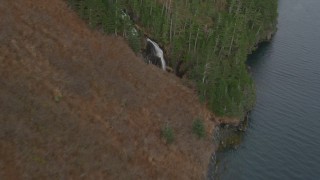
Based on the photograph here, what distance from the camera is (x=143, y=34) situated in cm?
8850

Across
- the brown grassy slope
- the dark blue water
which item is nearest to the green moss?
the brown grassy slope

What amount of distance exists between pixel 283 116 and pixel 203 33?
2480cm

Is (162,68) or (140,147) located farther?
(162,68)

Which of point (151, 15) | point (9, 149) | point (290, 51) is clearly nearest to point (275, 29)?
point (290, 51)

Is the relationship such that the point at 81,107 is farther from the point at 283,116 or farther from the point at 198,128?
the point at 283,116

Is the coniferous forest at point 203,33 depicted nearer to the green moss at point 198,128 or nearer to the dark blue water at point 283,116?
the dark blue water at point 283,116

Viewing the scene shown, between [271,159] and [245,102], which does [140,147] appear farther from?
[245,102]

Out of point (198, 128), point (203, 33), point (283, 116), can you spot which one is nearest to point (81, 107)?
point (198, 128)

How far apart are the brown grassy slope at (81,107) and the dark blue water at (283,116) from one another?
24.3 feet

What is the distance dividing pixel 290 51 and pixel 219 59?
3107 cm

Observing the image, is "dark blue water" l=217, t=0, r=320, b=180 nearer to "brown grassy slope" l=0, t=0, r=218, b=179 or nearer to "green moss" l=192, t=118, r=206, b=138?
"green moss" l=192, t=118, r=206, b=138

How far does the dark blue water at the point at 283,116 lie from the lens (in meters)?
69.1

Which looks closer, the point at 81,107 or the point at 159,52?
the point at 81,107

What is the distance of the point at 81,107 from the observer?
56.8 m
